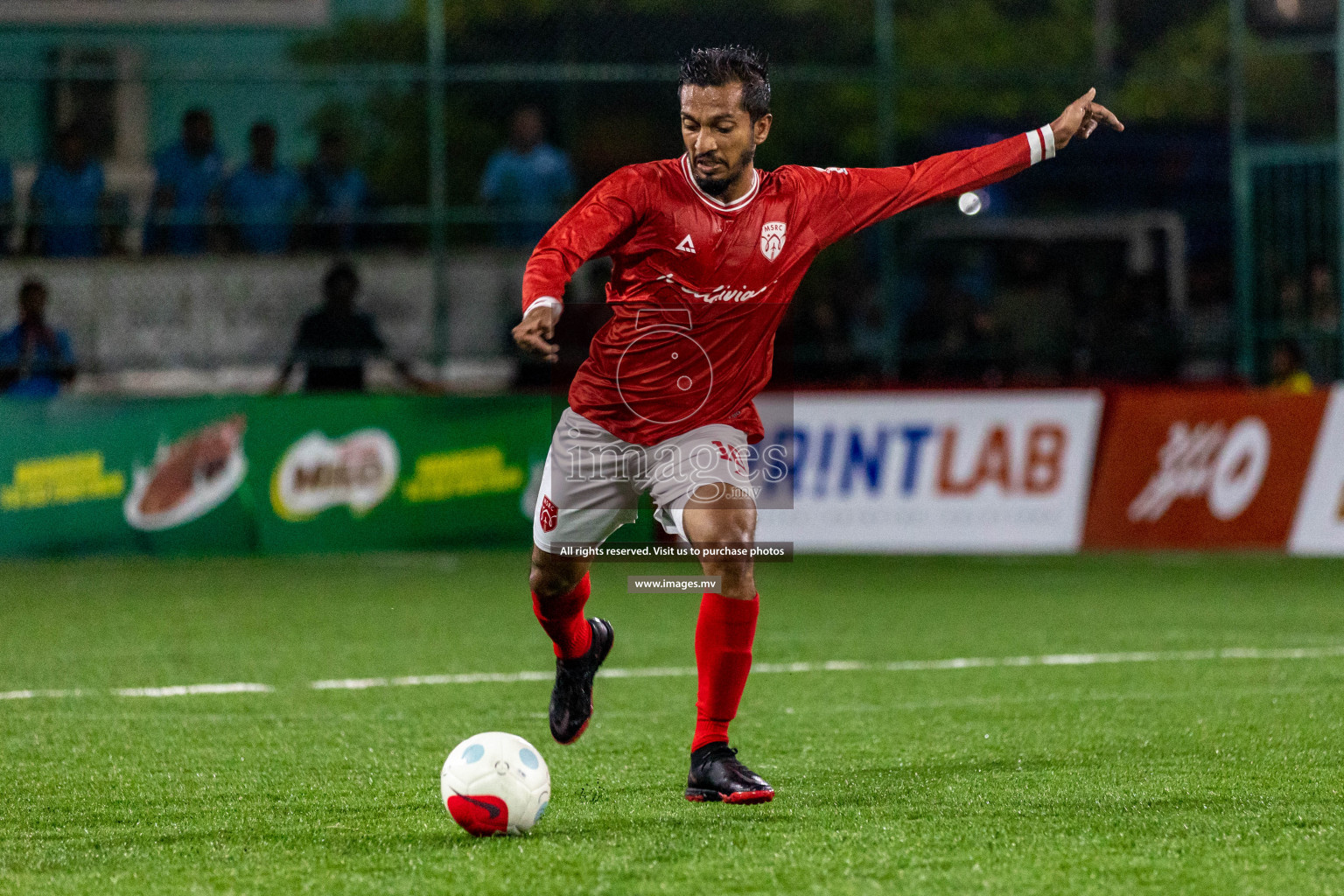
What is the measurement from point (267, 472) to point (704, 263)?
8101mm

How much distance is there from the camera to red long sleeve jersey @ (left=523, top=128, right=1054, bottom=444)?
18.0 ft

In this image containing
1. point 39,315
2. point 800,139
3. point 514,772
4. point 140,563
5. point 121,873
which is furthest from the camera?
point 800,139

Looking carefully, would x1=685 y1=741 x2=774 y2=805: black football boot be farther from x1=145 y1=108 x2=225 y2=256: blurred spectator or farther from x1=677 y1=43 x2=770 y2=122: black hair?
x1=145 y1=108 x2=225 y2=256: blurred spectator

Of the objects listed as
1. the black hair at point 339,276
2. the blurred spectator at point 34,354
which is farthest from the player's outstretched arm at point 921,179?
the blurred spectator at point 34,354

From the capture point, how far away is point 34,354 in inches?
535

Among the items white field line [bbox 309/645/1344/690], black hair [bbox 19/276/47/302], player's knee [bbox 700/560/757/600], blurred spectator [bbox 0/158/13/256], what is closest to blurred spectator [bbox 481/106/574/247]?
black hair [bbox 19/276/47/302]

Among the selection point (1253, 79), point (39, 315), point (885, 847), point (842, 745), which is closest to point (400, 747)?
point (842, 745)

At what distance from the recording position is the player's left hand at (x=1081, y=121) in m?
5.84

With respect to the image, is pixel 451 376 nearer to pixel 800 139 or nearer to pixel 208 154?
pixel 208 154

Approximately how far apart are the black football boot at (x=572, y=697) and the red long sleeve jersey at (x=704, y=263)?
828 mm

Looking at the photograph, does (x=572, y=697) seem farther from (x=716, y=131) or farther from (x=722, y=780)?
(x=716, y=131)

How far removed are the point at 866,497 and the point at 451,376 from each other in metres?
3.73

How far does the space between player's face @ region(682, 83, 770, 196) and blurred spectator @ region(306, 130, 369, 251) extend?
938 cm

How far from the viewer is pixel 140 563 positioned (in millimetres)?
12773
